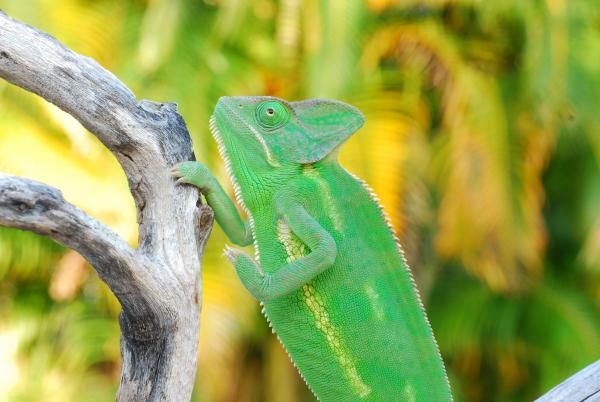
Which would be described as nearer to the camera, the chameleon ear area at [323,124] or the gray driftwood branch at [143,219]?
the gray driftwood branch at [143,219]

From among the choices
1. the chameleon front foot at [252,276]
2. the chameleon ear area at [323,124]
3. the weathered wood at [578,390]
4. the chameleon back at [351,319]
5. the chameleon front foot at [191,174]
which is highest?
the chameleon front foot at [191,174]

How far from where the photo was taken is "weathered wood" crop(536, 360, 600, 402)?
8.70 ft

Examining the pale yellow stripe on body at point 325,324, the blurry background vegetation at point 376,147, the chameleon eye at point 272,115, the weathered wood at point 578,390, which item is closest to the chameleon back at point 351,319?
the pale yellow stripe on body at point 325,324

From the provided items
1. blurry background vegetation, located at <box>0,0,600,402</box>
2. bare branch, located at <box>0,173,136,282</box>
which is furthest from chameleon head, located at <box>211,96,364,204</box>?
blurry background vegetation, located at <box>0,0,600,402</box>

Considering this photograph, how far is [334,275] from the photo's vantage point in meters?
2.80

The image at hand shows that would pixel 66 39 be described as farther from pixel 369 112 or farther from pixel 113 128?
pixel 113 128

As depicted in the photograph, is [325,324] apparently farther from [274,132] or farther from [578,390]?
[578,390]

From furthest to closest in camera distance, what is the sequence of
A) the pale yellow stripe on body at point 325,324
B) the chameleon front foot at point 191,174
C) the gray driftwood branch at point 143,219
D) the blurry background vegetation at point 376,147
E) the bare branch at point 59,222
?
the blurry background vegetation at point 376,147, the pale yellow stripe on body at point 325,324, the chameleon front foot at point 191,174, the gray driftwood branch at point 143,219, the bare branch at point 59,222

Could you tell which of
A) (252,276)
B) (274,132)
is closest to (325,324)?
(252,276)

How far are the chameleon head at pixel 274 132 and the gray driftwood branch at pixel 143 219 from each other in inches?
11.2

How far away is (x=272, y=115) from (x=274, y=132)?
0.06m

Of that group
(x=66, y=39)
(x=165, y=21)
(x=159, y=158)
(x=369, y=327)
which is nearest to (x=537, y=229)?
(x=165, y=21)

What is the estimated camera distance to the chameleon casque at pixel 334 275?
2793 millimetres

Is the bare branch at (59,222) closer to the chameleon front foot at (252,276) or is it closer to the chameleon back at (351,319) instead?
the chameleon front foot at (252,276)
